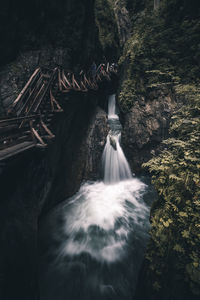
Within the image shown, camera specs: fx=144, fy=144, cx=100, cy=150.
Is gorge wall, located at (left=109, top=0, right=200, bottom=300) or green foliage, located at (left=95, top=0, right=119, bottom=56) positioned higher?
green foliage, located at (left=95, top=0, right=119, bottom=56)

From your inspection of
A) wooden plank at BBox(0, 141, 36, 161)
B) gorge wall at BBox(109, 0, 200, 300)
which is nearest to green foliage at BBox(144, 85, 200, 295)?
gorge wall at BBox(109, 0, 200, 300)

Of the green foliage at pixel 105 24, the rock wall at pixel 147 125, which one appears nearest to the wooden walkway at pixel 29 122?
the rock wall at pixel 147 125

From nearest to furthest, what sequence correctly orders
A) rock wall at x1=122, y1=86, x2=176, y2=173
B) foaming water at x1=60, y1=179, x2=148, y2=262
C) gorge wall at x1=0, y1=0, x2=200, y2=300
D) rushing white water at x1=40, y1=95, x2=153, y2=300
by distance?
gorge wall at x1=0, y1=0, x2=200, y2=300 < rushing white water at x1=40, y1=95, x2=153, y2=300 < foaming water at x1=60, y1=179, x2=148, y2=262 < rock wall at x1=122, y1=86, x2=176, y2=173

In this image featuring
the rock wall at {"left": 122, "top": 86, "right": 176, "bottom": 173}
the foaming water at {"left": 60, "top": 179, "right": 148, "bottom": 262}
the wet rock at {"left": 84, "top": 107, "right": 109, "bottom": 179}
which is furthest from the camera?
the wet rock at {"left": 84, "top": 107, "right": 109, "bottom": 179}

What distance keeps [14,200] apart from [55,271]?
3.72 metres

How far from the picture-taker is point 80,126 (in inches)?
394

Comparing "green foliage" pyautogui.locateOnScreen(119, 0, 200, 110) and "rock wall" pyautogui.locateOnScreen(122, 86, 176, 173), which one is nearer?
"green foliage" pyautogui.locateOnScreen(119, 0, 200, 110)

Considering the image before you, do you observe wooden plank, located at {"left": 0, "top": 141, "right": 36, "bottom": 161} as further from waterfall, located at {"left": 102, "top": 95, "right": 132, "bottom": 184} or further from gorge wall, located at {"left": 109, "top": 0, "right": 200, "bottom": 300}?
waterfall, located at {"left": 102, "top": 95, "right": 132, "bottom": 184}

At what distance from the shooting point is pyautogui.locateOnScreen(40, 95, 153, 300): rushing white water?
4910 millimetres

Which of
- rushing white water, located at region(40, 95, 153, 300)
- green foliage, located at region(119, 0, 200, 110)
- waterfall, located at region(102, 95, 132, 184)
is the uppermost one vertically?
green foliage, located at region(119, 0, 200, 110)

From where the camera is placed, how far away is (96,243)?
21.0 feet

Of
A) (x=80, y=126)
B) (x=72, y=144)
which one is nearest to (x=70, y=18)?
(x=80, y=126)

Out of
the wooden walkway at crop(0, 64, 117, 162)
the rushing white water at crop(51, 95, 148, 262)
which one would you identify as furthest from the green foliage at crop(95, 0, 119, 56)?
the rushing white water at crop(51, 95, 148, 262)

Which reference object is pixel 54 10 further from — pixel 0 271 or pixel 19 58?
pixel 0 271
